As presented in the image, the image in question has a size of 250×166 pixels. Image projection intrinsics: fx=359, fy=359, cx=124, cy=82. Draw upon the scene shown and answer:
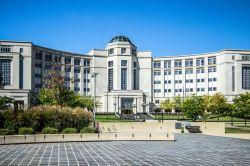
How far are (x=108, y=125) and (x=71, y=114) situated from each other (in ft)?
25.2

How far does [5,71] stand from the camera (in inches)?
3637

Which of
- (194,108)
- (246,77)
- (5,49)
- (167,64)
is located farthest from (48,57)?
(246,77)

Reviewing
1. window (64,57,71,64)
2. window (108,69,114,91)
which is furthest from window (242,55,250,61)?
window (64,57,71,64)

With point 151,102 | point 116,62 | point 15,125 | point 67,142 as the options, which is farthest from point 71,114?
point 151,102

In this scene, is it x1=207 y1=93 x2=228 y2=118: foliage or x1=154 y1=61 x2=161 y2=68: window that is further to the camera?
x1=154 y1=61 x2=161 y2=68: window

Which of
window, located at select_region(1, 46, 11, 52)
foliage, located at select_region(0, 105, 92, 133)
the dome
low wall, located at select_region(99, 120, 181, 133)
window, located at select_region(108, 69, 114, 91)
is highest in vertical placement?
the dome

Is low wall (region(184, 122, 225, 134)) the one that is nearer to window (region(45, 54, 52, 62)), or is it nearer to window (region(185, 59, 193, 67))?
window (region(45, 54, 52, 62))

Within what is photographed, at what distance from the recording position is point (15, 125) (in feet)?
115

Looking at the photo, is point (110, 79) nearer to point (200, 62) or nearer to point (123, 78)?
point (123, 78)

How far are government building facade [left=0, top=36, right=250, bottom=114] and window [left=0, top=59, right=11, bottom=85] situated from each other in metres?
2.94

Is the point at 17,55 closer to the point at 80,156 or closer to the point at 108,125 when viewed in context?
the point at 108,125

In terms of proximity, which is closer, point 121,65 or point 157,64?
point 121,65

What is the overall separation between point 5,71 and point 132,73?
40.0m

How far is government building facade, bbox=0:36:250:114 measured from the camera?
102238 millimetres
